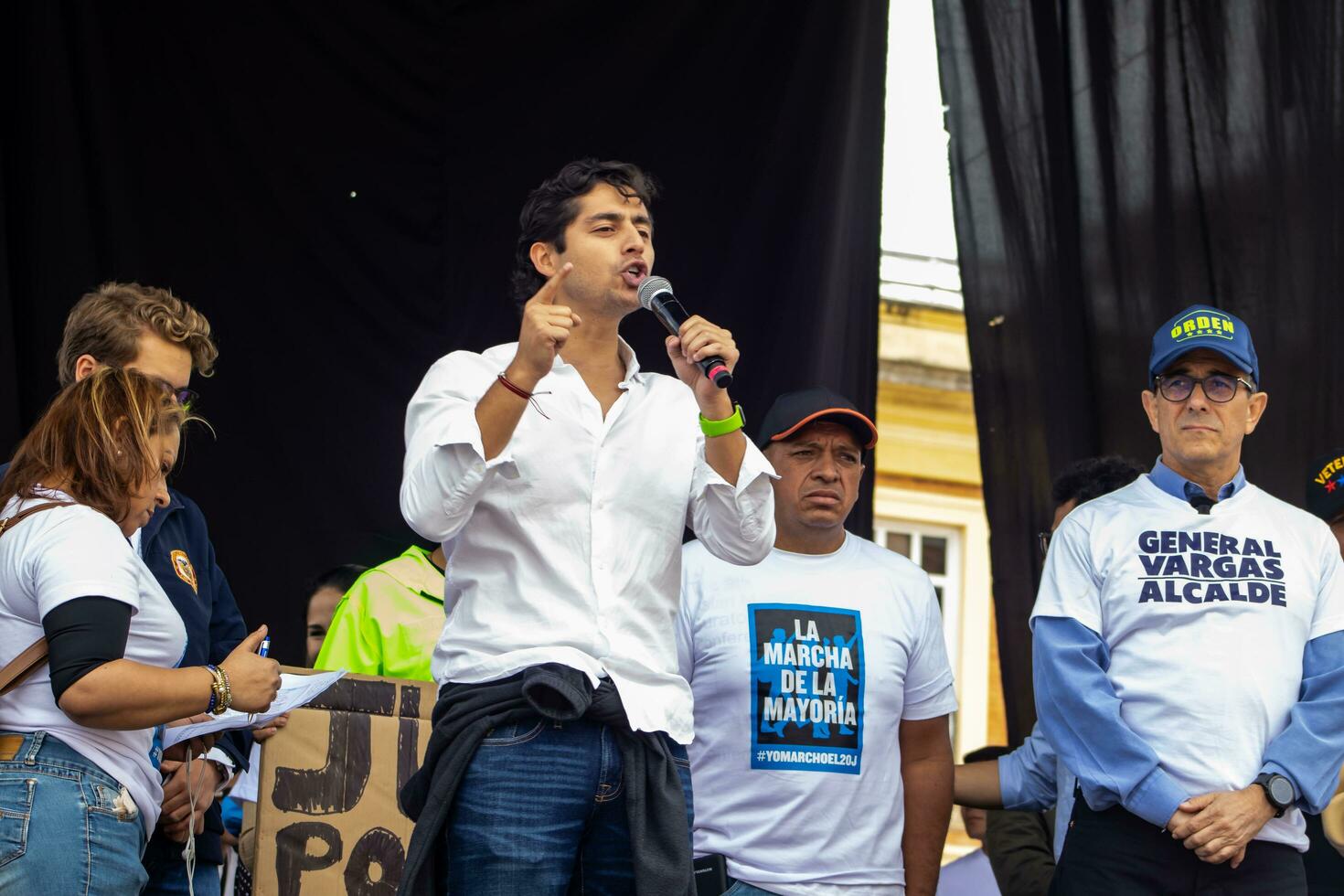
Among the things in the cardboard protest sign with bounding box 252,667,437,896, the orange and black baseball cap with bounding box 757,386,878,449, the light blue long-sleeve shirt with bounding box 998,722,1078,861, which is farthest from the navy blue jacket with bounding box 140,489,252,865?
the light blue long-sleeve shirt with bounding box 998,722,1078,861

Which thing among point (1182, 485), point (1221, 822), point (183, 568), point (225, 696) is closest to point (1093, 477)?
point (1182, 485)

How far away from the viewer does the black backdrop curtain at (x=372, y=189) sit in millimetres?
4238

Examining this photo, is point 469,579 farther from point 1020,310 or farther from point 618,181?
point 1020,310

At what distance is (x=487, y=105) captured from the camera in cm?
479

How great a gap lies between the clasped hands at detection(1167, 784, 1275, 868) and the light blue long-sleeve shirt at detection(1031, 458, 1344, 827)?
31 mm

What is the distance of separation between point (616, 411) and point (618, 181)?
20.3 inches

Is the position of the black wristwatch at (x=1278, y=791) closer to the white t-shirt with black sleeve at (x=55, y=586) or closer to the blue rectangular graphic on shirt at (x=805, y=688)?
the blue rectangular graphic on shirt at (x=805, y=688)

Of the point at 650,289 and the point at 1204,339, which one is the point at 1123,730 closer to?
the point at 1204,339

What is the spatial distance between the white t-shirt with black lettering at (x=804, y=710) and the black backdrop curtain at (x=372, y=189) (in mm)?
945

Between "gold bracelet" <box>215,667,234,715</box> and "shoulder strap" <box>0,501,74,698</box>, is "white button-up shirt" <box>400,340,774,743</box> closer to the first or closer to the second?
"gold bracelet" <box>215,667,234,715</box>

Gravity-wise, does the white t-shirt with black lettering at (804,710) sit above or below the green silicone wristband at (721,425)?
below

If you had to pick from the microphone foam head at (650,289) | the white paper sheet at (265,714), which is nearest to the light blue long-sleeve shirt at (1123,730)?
the microphone foam head at (650,289)

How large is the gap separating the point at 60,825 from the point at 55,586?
13.4 inches

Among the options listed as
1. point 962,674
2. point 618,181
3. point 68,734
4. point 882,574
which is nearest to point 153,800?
point 68,734
